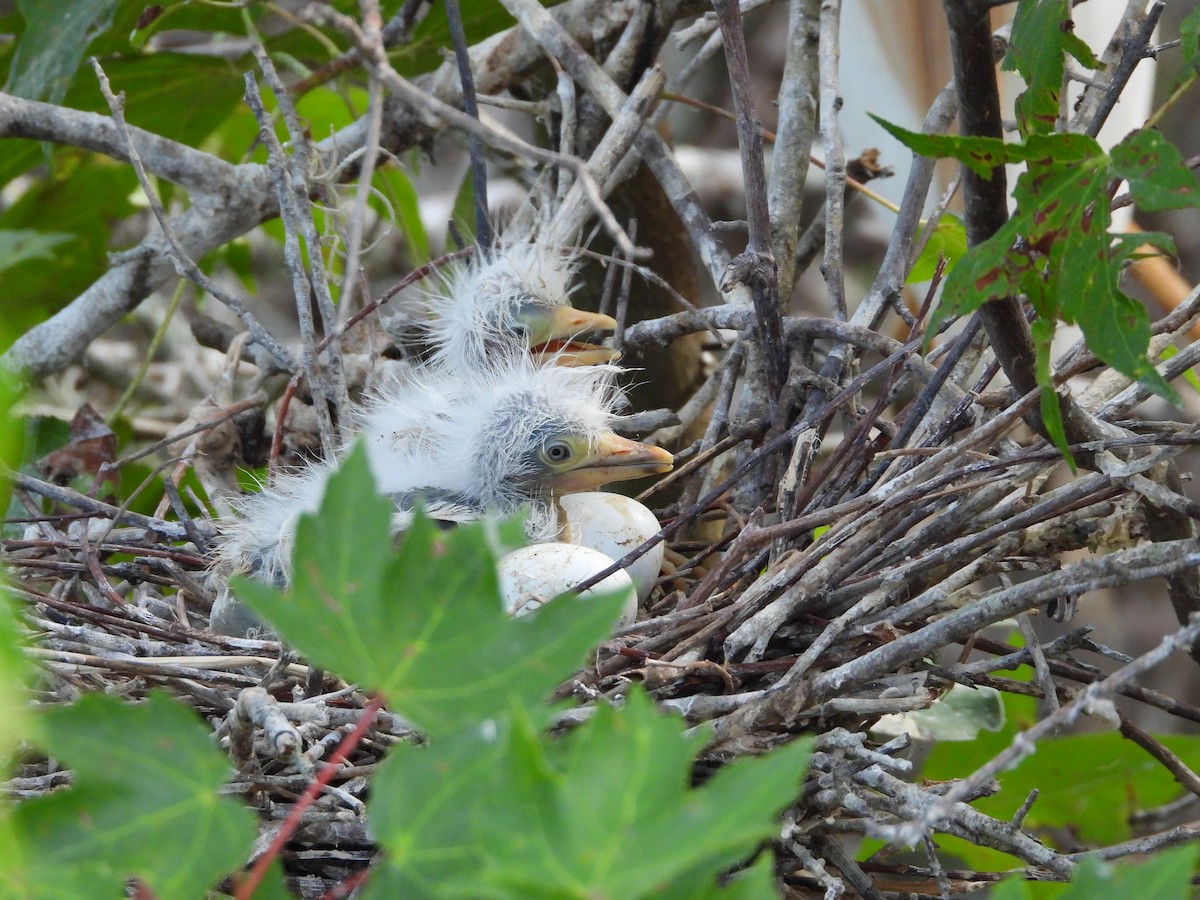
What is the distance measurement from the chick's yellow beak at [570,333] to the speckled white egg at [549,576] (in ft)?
1.54

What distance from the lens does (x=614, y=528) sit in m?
1.27

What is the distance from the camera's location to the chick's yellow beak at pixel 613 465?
127cm

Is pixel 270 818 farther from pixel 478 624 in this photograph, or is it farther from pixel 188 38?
pixel 188 38

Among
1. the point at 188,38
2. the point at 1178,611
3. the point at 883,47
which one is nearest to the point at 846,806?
the point at 1178,611

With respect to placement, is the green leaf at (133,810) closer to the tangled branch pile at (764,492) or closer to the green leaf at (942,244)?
A: the tangled branch pile at (764,492)

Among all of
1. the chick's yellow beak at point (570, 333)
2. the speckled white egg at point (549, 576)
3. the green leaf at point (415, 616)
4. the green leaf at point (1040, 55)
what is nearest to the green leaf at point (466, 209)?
the chick's yellow beak at point (570, 333)

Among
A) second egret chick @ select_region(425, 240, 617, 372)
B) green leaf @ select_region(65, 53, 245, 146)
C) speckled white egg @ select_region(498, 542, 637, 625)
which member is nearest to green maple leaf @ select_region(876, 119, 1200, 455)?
speckled white egg @ select_region(498, 542, 637, 625)

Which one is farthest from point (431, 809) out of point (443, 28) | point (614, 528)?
point (443, 28)

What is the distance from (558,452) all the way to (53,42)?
84cm

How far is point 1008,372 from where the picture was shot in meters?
0.85

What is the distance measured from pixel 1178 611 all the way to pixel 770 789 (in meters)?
0.90

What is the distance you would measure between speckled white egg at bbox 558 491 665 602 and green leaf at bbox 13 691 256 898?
76 cm

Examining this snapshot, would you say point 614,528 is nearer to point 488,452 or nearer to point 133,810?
point 488,452

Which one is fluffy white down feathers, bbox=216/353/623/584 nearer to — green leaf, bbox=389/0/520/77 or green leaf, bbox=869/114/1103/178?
green leaf, bbox=389/0/520/77
